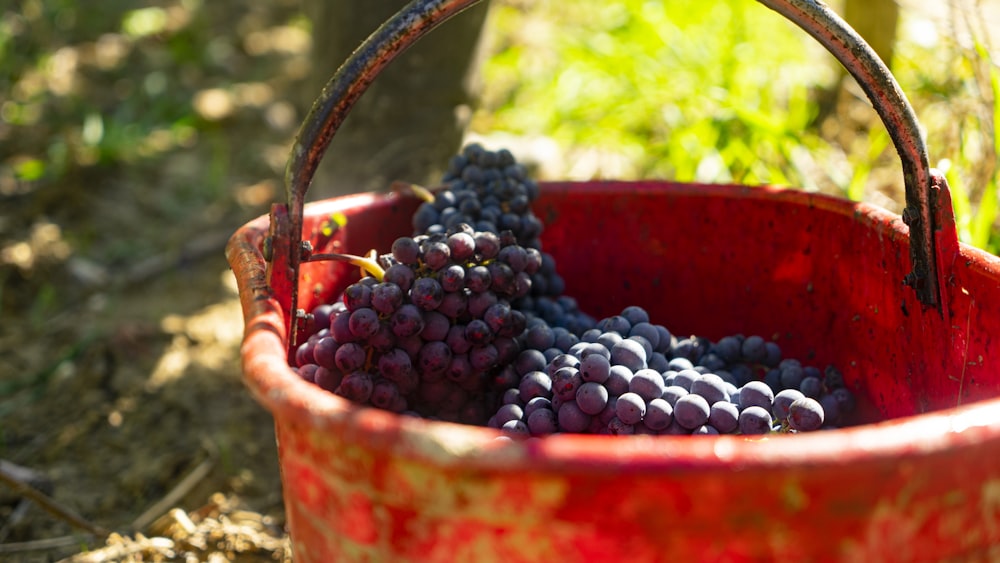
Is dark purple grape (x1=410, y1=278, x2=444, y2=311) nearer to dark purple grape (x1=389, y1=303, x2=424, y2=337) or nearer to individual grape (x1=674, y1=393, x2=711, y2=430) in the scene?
dark purple grape (x1=389, y1=303, x2=424, y2=337)

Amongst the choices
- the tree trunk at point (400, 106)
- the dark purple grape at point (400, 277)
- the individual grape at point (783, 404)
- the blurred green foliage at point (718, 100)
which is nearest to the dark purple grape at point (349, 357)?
the dark purple grape at point (400, 277)

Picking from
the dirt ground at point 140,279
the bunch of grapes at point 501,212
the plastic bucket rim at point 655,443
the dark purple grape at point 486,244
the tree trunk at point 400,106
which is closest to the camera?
the plastic bucket rim at point 655,443

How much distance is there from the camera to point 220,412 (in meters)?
2.33

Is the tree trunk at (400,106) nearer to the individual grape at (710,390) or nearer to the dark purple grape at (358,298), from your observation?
the dark purple grape at (358,298)

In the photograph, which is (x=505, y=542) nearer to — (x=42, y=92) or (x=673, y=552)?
(x=673, y=552)

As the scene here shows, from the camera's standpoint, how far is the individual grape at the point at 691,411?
3.37 feet

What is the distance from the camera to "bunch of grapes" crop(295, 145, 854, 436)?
107 cm

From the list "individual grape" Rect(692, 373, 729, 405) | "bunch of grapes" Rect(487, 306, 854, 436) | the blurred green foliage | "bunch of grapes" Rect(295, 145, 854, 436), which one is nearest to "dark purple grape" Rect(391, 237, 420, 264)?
"bunch of grapes" Rect(295, 145, 854, 436)

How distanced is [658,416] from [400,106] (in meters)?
1.83

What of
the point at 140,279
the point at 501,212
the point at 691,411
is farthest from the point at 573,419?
the point at 140,279

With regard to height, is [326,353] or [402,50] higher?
[402,50]

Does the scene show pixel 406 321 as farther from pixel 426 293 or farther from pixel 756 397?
pixel 756 397

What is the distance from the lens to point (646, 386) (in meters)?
1.07

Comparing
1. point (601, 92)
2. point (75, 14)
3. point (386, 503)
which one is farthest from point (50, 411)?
point (75, 14)
